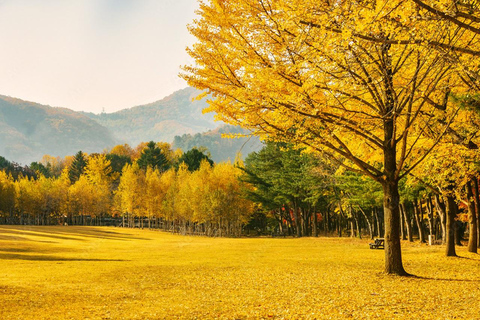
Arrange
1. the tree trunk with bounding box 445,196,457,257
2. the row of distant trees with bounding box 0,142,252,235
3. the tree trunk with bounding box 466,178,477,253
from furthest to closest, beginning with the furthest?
the row of distant trees with bounding box 0,142,252,235
the tree trunk with bounding box 466,178,477,253
the tree trunk with bounding box 445,196,457,257

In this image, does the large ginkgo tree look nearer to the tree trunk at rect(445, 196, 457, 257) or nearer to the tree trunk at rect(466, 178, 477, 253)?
the tree trunk at rect(445, 196, 457, 257)

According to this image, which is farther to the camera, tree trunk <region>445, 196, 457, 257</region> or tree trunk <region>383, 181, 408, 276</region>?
tree trunk <region>445, 196, 457, 257</region>

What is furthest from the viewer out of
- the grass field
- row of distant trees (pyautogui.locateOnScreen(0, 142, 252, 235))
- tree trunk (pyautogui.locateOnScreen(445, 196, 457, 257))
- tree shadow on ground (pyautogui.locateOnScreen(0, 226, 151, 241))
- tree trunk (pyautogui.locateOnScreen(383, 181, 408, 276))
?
row of distant trees (pyautogui.locateOnScreen(0, 142, 252, 235))

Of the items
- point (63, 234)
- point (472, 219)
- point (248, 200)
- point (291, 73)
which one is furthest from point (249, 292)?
point (248, 200)

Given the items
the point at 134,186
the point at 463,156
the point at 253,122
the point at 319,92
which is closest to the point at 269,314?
the point at 253,122

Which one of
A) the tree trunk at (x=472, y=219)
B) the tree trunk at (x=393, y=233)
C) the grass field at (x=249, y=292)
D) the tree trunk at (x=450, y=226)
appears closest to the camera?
the grass field at (x=249, y=292)

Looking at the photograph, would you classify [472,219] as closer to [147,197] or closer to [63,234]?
[63,234]

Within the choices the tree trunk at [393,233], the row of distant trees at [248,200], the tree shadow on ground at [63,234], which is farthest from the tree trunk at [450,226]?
the tree shadow on ground at [63,234]

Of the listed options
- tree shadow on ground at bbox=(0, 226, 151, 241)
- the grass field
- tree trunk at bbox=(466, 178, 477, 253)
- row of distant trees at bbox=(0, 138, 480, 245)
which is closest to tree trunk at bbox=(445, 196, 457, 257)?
the grass field

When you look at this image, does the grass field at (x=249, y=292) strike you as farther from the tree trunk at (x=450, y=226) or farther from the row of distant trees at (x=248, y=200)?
the row of distant trees at (x=248, y=200)

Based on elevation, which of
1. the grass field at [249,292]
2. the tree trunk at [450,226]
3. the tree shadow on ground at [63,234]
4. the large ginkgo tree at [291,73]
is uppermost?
the large ginkgo tree at [291,73]

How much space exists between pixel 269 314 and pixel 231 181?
149 feet

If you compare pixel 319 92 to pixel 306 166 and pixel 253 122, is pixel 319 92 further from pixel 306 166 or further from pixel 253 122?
pixel 306 166

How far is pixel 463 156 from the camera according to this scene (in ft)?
41.5
